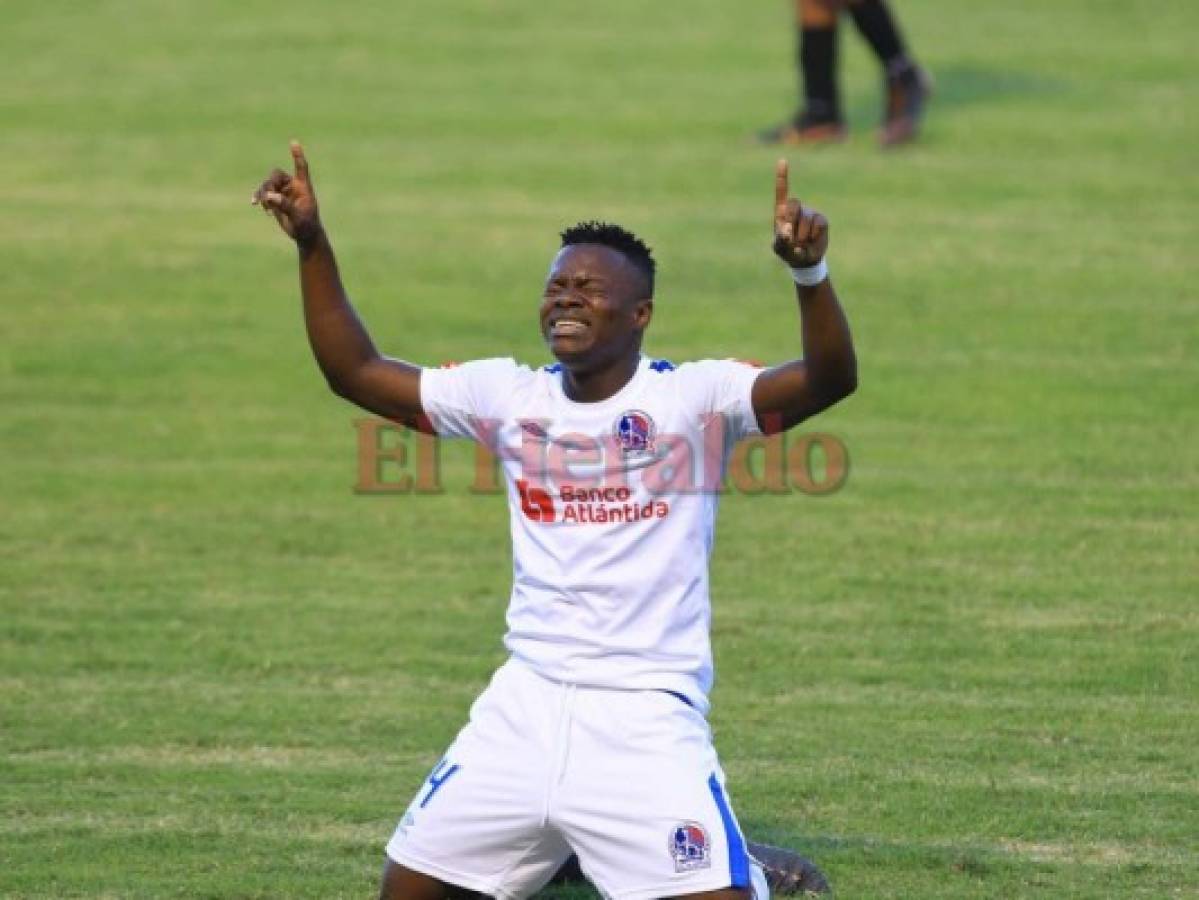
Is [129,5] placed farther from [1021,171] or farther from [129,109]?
[1021,171]

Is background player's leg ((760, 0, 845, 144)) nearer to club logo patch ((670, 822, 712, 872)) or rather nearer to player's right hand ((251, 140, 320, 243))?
player's right hand ((251, 140, 320, 243))

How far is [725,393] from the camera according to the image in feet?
Result: 20.4

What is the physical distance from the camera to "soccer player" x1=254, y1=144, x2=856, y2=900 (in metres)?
5.90

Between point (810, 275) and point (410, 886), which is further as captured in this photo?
point (410, 886)

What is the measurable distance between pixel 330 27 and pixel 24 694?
12.6m

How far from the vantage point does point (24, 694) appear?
9062mm

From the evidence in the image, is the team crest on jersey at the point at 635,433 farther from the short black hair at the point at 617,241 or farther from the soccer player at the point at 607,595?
the short black hair at the point at 617,241

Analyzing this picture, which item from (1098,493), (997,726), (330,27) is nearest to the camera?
(997,726)

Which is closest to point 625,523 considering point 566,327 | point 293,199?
point 566,327

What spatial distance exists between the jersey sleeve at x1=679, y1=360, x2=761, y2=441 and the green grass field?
1684 mm

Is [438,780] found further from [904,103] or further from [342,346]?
[904,103]

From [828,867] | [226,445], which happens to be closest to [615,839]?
[828,867]

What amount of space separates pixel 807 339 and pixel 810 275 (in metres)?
0.19

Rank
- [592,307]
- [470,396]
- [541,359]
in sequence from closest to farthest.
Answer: [592,307] < [470,396] < [541,359]
